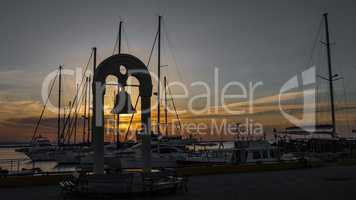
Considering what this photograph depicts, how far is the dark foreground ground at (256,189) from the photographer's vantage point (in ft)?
48.5

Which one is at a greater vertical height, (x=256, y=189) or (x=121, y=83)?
(x=121, y=83)

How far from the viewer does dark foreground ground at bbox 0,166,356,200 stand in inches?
582

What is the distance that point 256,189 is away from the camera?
16.8 metres

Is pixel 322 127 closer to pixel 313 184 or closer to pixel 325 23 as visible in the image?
pixel 325 23

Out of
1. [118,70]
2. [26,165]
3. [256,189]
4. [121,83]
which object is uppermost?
[118,70]

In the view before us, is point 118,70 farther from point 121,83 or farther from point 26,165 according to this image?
point 26,165

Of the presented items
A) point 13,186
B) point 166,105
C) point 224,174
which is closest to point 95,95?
point 13,186

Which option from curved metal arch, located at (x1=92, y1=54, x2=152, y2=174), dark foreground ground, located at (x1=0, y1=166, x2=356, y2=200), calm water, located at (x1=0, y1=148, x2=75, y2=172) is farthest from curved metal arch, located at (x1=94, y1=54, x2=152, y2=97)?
calm water, located at (x1=0, y1=148, x2=75, y2=172)

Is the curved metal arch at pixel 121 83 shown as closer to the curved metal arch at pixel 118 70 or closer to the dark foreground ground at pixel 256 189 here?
the curved metal arch at pixel 118 70

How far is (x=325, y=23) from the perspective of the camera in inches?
1550

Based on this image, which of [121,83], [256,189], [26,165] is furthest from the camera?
[26,165]

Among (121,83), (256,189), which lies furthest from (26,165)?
(256,189)

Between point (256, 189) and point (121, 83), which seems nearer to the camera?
point (121, 83)

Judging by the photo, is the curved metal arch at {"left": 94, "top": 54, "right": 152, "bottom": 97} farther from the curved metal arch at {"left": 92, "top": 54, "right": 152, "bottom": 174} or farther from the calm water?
the calm water
